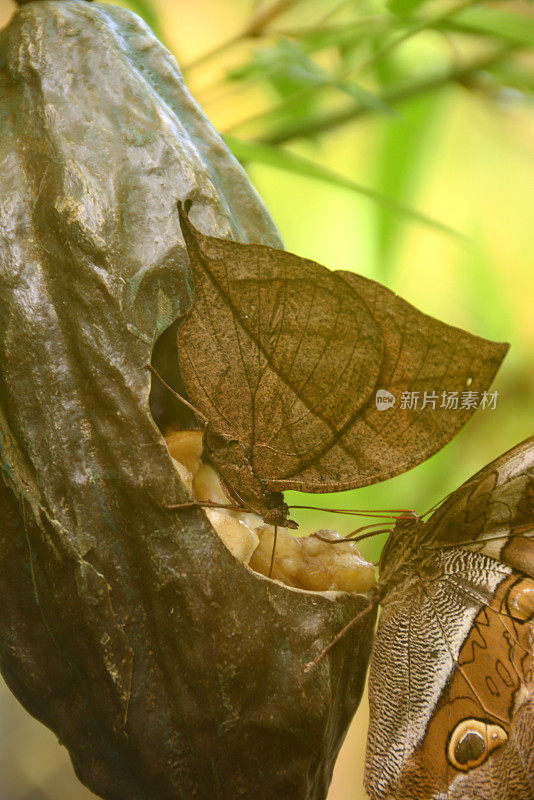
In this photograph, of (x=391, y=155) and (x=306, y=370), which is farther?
(x=391, y=155)

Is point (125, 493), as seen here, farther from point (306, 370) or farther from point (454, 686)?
point (454, 686)

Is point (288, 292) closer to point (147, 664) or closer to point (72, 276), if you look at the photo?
point (72, 276)

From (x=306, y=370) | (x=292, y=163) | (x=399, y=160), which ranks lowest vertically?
(x=306, y=370)

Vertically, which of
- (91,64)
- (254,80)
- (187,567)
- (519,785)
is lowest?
(519,785)

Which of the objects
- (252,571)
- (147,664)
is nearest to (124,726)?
(147,664)

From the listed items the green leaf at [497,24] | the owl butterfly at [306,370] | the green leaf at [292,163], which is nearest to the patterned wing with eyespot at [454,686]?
the owl butterfly at [306,370]

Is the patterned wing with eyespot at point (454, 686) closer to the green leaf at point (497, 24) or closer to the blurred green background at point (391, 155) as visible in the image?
the blurred green background at point (391, 155)

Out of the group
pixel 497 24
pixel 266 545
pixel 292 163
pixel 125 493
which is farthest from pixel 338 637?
pixel 497 24
